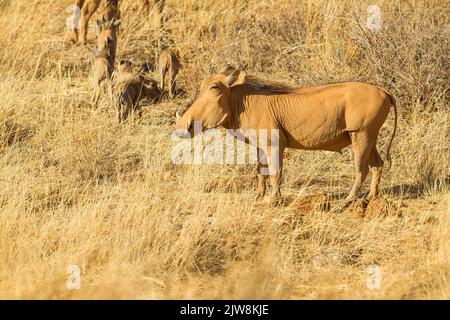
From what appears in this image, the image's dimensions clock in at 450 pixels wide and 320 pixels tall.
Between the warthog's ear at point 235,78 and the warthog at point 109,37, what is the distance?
125 inches

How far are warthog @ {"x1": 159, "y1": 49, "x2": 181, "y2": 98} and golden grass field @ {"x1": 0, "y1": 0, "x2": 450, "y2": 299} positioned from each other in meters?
0.12

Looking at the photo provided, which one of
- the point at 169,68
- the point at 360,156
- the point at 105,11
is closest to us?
the point at 360,156

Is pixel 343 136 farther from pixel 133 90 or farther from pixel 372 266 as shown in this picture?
pixel 133 90

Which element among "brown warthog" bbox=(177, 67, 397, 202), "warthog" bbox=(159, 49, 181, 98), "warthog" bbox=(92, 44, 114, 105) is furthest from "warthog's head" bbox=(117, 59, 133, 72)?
"brown warthog" bbox=(177, 67, 397, 202)

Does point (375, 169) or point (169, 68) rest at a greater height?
point (169, 68)

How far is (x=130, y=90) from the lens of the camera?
9.30 meters

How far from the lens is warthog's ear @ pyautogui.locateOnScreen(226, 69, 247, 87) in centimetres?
736

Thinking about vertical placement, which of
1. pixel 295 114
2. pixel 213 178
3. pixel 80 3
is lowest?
pixel 213 178

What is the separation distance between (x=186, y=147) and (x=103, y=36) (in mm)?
2550

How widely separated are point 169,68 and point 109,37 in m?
1.03

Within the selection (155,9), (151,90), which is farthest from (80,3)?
(151,90)

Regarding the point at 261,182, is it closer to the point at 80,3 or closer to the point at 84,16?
the point at 84,16

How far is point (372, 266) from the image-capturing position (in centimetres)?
661
